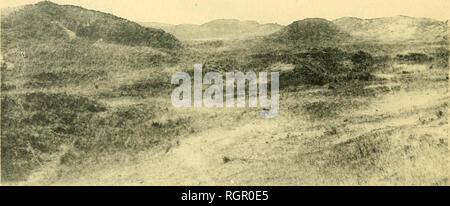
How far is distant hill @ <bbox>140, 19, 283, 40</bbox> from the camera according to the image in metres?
20.4

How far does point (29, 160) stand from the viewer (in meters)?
14.5

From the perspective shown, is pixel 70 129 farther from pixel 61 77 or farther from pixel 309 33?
pixel 309 33

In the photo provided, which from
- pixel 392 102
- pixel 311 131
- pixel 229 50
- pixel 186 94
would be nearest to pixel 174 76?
pixel 186 94

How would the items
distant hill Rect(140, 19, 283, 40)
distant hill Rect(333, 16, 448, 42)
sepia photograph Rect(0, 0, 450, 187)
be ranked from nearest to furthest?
sepia photograph Rect(0, 0, 450, 187) → distant hill Rect(333, 16, 448, 42) → distant hill Rect(140, 19, 283, 40)

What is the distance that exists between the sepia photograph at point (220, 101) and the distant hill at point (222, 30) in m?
0.06

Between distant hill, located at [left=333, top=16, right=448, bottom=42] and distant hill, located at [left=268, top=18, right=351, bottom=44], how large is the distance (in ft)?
2.12

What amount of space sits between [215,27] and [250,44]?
7.77 feet

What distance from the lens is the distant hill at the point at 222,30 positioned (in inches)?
805

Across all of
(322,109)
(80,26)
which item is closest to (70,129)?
(80,26)
